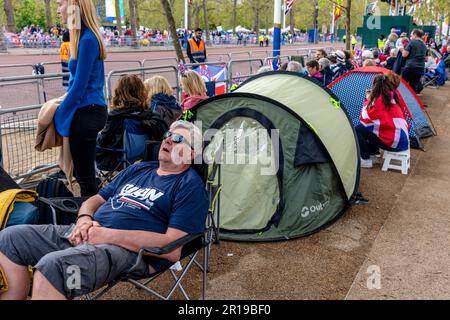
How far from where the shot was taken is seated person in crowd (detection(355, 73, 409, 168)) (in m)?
6.06

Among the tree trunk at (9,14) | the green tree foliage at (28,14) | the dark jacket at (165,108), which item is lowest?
the dark jacket at (165,108)

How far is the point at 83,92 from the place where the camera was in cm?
362

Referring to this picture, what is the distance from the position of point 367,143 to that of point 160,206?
4411 mm

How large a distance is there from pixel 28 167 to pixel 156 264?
12.2 ft

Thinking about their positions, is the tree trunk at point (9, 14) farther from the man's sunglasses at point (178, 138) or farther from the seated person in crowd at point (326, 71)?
the man's sunglasses at point (178, 138)

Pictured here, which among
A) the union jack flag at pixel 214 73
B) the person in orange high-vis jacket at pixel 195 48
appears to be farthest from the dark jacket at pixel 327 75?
the person in orange high-vis jacket at pixel 195 48

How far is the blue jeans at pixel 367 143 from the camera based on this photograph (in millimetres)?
6254

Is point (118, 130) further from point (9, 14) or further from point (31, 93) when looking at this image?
point (9, 14)

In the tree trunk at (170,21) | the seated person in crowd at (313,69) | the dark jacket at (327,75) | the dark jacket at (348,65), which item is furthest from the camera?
the dark jacket at (348,65)

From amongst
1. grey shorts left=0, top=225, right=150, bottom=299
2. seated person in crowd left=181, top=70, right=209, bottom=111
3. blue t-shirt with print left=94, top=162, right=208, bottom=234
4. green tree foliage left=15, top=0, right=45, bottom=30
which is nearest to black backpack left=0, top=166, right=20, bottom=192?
grey shorts left=0, top=225, right=150, bottom=299

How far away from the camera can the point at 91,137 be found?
383 cm

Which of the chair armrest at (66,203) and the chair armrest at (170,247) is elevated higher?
the chair armrest at (66,203)
